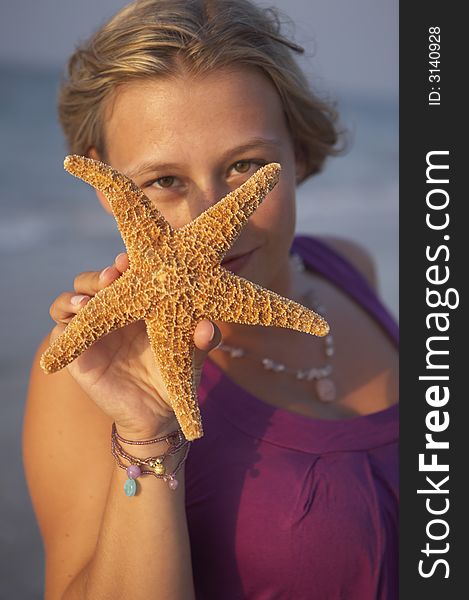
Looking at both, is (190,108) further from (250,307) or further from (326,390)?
(326,390)

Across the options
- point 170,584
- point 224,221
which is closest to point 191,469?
point 170,584

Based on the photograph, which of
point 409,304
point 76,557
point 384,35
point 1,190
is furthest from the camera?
point 384,35

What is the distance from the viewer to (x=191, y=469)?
7.14 feet

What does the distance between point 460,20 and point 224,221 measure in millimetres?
1289

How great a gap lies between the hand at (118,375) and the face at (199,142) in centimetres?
41

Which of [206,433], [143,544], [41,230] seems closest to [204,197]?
[206,433]

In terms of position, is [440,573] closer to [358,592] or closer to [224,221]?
[358,592]

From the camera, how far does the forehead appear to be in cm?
207

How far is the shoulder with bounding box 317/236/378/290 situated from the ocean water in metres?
0.54

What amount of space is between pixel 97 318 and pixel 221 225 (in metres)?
0.37

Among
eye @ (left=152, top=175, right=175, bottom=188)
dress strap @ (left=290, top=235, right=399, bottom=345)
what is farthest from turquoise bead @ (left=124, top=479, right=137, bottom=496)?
dress strap @ (left=290, top=235, right=399, bottom=345)

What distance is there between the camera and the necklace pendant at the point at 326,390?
2572 mm

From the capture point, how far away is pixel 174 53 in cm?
211

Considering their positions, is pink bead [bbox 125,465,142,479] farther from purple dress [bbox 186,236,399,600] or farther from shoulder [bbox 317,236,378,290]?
shoulder [bbox 317,236,378,290]
